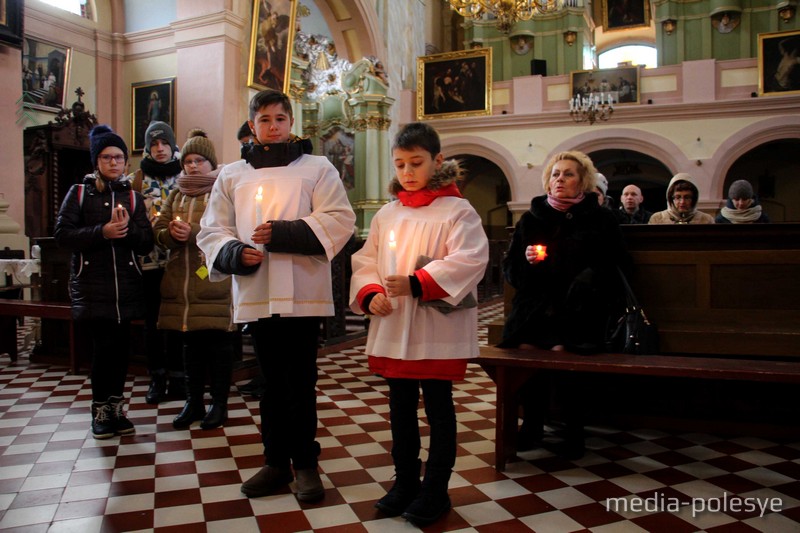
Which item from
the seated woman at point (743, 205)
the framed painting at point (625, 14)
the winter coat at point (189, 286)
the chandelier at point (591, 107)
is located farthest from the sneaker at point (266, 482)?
the framed painting at point (625, 14)

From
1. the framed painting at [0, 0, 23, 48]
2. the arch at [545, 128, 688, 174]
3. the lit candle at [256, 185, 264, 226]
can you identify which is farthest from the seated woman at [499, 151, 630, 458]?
the arch at [545, 128, 688, 174]

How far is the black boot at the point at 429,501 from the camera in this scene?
2342 mm

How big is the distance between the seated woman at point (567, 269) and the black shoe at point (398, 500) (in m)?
0.99

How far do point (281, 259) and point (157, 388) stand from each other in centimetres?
230

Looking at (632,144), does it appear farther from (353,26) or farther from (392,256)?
(392,256)

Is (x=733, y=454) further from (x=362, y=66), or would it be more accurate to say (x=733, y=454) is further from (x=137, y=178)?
(x=362, y=66)

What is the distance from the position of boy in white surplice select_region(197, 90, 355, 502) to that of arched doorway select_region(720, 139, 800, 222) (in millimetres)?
17839

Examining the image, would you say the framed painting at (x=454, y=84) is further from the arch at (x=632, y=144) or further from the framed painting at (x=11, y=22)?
the framed painting at (x=11, y=22)

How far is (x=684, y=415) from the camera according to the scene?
12.1ft

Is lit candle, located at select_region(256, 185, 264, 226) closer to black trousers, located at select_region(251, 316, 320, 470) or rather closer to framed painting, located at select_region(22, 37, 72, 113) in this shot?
black trousers, located at select_region(251, 316, 320, 470)

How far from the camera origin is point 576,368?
2.86 m

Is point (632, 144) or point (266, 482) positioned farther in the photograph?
point (632, 144)

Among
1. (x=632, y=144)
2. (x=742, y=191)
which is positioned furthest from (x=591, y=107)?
(x=742, y=191)

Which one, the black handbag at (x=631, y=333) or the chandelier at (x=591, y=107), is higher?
the chandelier at (x=591, y=107)
